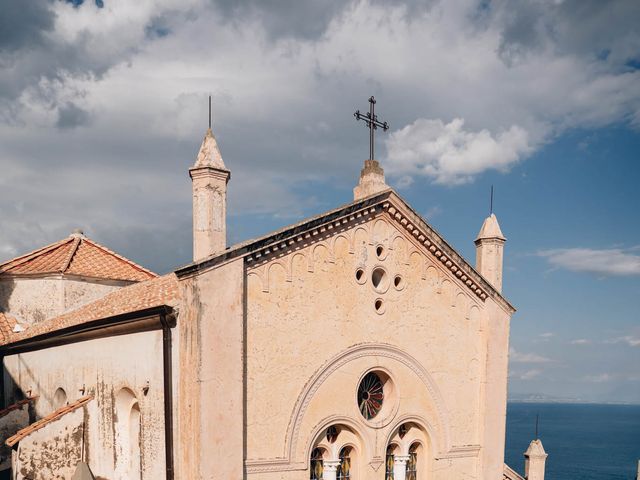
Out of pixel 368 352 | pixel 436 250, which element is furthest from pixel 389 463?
pixel 436 250

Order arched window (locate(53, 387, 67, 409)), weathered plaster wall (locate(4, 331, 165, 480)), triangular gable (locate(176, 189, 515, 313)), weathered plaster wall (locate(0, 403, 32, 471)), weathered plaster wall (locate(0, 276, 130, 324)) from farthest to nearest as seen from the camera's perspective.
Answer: weathered plaster wall (locate(0, 276, 130, 324)) < weathered plaster wall (locate(0, 403, 32, 471)) < arched window (locate(53, 387, 67, 409)) < weathered plaster wall (locate(4, 331, 165, 480)) < triangular gable (locate(176, 189, 515, 313))

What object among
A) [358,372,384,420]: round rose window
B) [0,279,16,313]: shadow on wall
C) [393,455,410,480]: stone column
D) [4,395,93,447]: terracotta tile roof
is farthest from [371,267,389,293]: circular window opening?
[0,279,16,313]: shadow on wall

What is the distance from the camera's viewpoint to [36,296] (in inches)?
808

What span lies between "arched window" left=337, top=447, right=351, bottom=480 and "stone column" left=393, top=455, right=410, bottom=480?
1309 millimetres

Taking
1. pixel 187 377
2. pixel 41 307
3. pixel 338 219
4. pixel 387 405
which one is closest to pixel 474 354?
pixel 387 405

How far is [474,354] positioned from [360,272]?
399cm

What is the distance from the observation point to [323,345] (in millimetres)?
10875

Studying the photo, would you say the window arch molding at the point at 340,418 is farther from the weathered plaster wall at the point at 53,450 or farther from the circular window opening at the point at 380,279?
the weathered plaster wall at the point at 53,450

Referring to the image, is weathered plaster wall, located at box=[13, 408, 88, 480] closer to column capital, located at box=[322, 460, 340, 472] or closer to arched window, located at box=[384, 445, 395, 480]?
column capital, located at box=[322, 460, 340, 472]

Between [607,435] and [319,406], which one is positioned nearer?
[319,406]

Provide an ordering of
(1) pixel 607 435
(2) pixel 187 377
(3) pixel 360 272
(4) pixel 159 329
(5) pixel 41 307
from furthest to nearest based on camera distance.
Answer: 1. (1) pixel 607 435
2. (5) pixel 41 307
3. (3) pixel 360 272
4. (4) pixel 159 329
5. (2) pixel 187 377

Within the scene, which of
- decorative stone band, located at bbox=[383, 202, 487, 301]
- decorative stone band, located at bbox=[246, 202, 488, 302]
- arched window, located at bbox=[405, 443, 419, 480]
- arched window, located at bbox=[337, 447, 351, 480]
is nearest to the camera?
decorative stone band, located at bbox=[246, 202, 488, 302]

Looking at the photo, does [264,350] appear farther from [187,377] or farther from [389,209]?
[389,209]

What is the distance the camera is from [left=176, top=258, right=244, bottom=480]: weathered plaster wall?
8.92m
